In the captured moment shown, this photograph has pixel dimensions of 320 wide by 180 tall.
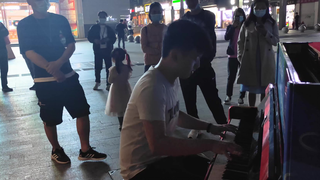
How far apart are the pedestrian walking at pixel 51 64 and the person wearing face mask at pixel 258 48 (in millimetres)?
2402

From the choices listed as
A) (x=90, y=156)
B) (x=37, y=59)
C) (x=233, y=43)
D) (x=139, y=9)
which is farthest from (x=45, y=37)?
(x=139, y=9)

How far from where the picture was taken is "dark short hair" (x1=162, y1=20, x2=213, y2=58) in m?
1.49

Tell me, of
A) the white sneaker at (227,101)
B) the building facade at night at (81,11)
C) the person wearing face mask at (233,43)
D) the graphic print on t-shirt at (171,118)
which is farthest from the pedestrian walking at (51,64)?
the building facade at night at (81,11)

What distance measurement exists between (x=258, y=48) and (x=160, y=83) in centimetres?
294

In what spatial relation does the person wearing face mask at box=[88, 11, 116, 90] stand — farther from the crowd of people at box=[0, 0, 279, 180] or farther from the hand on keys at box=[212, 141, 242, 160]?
the hand on keys at box=[212, 141, 242, 160]

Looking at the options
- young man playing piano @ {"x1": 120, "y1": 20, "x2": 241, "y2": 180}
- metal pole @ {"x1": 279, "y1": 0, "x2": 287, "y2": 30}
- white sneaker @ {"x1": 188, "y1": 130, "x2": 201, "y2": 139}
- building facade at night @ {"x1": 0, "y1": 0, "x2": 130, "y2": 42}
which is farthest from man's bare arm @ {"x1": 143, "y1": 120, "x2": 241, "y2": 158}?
metal pole @ {"x1": 279, "y1": 0, "x2": 287, "y2": 30}

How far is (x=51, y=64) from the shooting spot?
9.73 ft

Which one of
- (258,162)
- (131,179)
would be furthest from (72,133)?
(258,162)

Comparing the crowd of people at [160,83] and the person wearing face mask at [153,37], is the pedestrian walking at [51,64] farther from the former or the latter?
the person wearing face mask at [153,37]

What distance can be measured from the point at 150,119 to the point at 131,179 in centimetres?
45

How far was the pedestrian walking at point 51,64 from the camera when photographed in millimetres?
2953

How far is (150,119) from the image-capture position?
149cm

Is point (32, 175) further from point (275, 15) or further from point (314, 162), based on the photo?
point (275, 15)

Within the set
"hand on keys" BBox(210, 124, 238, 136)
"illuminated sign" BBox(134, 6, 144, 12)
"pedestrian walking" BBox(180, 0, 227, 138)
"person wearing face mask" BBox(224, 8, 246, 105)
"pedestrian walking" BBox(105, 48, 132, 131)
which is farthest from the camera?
"illuminated sign" BBox(134, 6, 144, 12)
